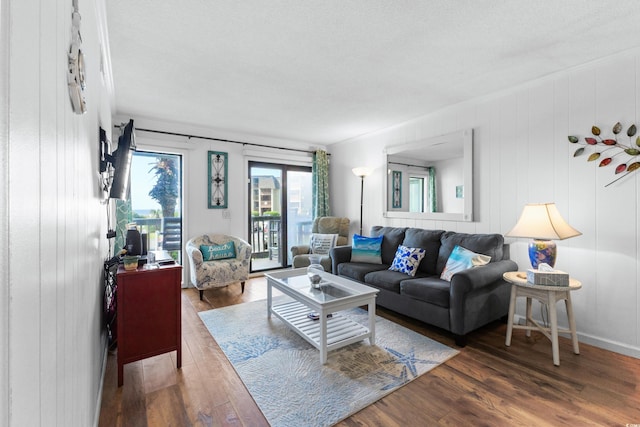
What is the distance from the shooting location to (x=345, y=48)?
239cm

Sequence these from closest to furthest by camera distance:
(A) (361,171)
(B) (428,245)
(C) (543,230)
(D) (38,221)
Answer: (D) (38,221), (C) (543,230), (B) (428,245), (A) (361,171)

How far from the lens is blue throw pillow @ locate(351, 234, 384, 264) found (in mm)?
3904

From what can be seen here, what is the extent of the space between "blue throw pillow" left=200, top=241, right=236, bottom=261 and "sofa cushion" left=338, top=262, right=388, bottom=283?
1.67 m

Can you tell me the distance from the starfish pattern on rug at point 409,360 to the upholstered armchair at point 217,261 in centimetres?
235

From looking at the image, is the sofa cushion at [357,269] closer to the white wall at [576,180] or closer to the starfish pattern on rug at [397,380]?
the white wall at [576,180]

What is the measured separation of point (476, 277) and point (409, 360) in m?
0.92

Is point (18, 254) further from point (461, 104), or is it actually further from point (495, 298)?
point (461, 104)

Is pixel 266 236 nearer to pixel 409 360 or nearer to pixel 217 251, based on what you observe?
pixel 217 251

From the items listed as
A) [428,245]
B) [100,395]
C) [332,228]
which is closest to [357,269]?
[428,245]

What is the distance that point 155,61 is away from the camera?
2.59 meters

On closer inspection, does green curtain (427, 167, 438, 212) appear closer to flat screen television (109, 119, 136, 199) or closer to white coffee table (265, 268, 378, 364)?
white coffee table (265, 268, 378, 364)

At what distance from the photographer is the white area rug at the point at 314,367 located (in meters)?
1.83

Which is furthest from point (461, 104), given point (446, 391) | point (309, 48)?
point (446, 391)

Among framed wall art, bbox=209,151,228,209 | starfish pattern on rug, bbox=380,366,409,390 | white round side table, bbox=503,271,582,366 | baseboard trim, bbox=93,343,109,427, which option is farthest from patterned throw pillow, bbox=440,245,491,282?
framed wall art, bbox=209,151,228,209
